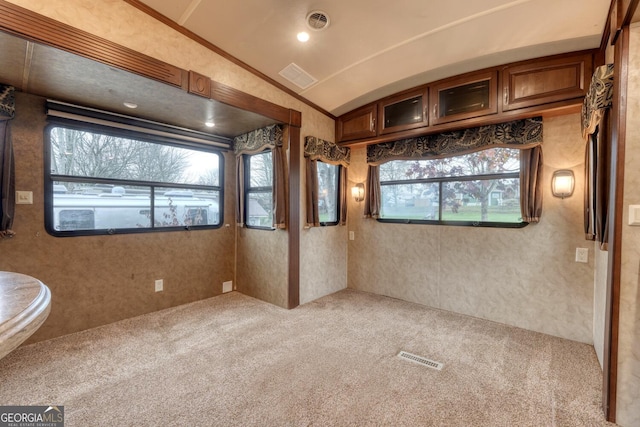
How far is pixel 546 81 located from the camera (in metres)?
2.57

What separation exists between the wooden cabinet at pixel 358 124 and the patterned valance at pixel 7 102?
3.41 m

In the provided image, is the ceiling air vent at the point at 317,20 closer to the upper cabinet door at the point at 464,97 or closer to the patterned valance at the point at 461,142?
the upper cabinet door at the point at 464,97

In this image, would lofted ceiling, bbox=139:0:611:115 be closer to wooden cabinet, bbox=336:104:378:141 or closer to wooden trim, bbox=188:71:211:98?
wooden trim, bbox=188:71:211:98

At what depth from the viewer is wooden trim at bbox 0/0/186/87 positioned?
1696 mm

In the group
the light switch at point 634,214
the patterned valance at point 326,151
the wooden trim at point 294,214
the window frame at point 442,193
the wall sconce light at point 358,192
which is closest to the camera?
the light switch at point 634,214

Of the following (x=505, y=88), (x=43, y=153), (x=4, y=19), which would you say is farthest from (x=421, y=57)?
(x=43, y=153)

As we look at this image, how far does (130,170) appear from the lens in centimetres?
321

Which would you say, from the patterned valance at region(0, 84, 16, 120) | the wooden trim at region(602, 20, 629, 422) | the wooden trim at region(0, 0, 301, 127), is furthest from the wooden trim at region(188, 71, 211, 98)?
the wooden trim at region(602, 20, 629, 422)

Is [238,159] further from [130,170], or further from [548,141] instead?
[548,141]

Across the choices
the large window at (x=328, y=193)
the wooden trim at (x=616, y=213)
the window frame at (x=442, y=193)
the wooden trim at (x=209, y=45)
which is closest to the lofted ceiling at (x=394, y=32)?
the wooden trim at (x=209, y=45)

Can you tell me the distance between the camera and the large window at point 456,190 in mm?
3016

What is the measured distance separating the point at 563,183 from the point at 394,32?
2166mm

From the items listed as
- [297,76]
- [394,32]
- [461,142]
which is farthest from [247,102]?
[461,142]

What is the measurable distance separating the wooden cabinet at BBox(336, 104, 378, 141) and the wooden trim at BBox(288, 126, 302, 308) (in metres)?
0.81
